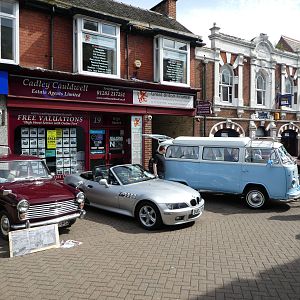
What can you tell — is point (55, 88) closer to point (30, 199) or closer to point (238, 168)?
point (30, 199)

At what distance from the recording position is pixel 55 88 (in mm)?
11531

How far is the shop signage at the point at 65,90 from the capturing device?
10.8m

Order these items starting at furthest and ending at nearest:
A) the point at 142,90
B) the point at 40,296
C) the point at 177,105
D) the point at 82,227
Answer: the point at 177,105 → the point at 142,90 → the point at 82,227 → the point at 40,296

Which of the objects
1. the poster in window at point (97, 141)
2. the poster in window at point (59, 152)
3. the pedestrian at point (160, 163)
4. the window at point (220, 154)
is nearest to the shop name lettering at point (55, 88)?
the poster in window at point (97, 141)

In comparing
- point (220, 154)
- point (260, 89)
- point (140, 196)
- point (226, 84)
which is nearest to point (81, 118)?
point (220, 154)

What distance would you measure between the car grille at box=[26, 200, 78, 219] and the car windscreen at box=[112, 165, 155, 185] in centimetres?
178

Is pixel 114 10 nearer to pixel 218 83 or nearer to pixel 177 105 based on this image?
pixel 177 105

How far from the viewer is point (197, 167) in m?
10.7

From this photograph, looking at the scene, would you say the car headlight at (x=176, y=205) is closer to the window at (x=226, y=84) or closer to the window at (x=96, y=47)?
the window at (x=96, y=47)

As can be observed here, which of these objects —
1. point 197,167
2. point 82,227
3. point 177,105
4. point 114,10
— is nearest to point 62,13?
point 114,10

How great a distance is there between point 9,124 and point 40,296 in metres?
7.65

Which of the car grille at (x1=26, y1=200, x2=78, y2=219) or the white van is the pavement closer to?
the car grille at (x1=26, y1=200, x2=78, y2=219)

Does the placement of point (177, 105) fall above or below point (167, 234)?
above

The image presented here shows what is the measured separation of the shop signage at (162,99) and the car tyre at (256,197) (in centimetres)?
574
